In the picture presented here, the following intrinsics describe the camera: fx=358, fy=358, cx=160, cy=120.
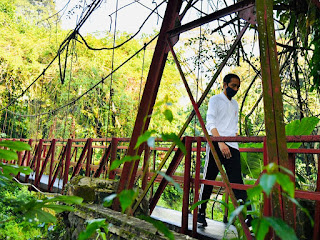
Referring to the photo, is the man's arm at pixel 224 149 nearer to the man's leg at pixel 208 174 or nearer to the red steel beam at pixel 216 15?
the man's leg at pixel 208 174

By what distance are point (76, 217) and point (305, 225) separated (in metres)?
1.56

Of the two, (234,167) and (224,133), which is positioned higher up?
(224,133)

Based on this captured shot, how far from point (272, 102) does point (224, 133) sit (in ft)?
4.10

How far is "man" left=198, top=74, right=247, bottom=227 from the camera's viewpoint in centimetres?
241

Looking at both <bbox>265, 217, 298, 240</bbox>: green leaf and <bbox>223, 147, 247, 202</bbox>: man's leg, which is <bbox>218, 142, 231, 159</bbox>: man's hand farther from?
<bbox>265, 217, 298, 240</bbox>: green leaf

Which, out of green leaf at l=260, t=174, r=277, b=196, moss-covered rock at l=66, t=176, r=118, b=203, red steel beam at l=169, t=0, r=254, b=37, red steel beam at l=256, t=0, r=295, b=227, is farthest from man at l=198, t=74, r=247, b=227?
green leaf at l=260, t=174, r=277, b=196

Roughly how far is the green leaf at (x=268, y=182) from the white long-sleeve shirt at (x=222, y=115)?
1834mm

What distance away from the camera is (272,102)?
1.28 meters

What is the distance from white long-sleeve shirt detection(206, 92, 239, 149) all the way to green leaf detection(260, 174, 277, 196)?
1834mm

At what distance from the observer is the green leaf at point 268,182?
0.59m

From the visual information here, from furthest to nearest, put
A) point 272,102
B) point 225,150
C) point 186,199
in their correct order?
point 225,150
point 186,199
point 272,102

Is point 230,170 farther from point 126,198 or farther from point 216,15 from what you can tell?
point 126,198

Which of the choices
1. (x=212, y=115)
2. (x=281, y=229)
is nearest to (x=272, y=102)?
(x=281, y=229)

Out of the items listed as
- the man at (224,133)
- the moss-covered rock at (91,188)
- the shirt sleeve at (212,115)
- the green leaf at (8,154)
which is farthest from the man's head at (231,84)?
the green leaf at (8,154)
